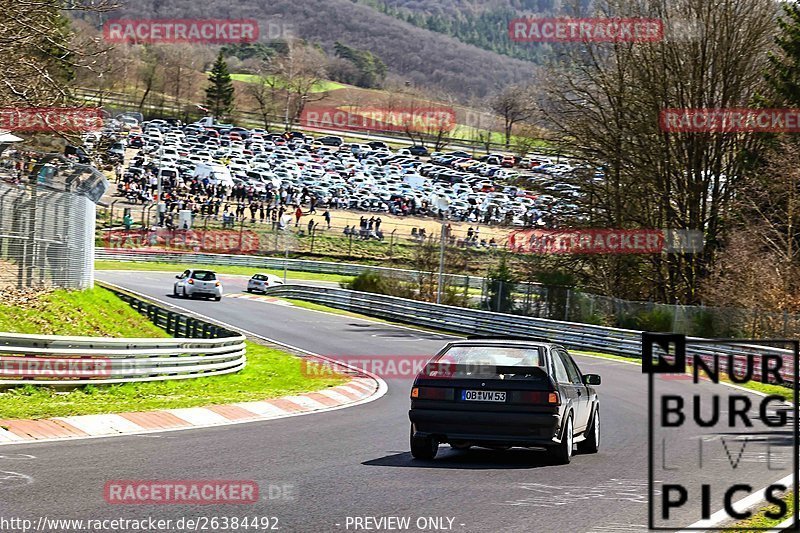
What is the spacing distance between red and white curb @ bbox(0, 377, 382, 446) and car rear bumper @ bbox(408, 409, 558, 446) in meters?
3.90

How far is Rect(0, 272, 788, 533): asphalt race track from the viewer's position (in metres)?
8.16

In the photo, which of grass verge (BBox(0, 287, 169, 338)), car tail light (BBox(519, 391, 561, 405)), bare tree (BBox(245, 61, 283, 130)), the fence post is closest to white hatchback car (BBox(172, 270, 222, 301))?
grass verge (BBox(0, 287, 169, 338))

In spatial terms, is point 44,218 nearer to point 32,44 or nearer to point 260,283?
point 32,44

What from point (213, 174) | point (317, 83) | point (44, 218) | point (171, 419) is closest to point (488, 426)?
point (171, 419)

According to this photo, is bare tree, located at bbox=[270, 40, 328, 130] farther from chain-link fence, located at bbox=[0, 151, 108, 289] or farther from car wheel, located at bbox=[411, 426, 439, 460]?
car wheel, located at bbox=[411, 426, 439, 460]

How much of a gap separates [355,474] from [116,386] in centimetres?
877

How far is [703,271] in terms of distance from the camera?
4353 centimetres

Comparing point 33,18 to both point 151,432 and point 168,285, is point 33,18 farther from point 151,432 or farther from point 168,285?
point 168,285

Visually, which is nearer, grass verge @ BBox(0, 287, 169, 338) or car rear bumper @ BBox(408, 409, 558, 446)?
car rear bumper @ BBox(408, 409, 558, 446)

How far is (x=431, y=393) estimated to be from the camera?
11992 millimetres

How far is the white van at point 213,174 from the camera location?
85250mm

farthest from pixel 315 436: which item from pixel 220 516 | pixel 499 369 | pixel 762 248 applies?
pixel 762 248

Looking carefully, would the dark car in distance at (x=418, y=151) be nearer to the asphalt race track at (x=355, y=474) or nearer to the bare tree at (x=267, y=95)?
the bare tree at (x=267, y=95)

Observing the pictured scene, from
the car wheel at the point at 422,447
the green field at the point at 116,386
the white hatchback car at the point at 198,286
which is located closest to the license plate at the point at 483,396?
the car wheel at the point at 422,447
